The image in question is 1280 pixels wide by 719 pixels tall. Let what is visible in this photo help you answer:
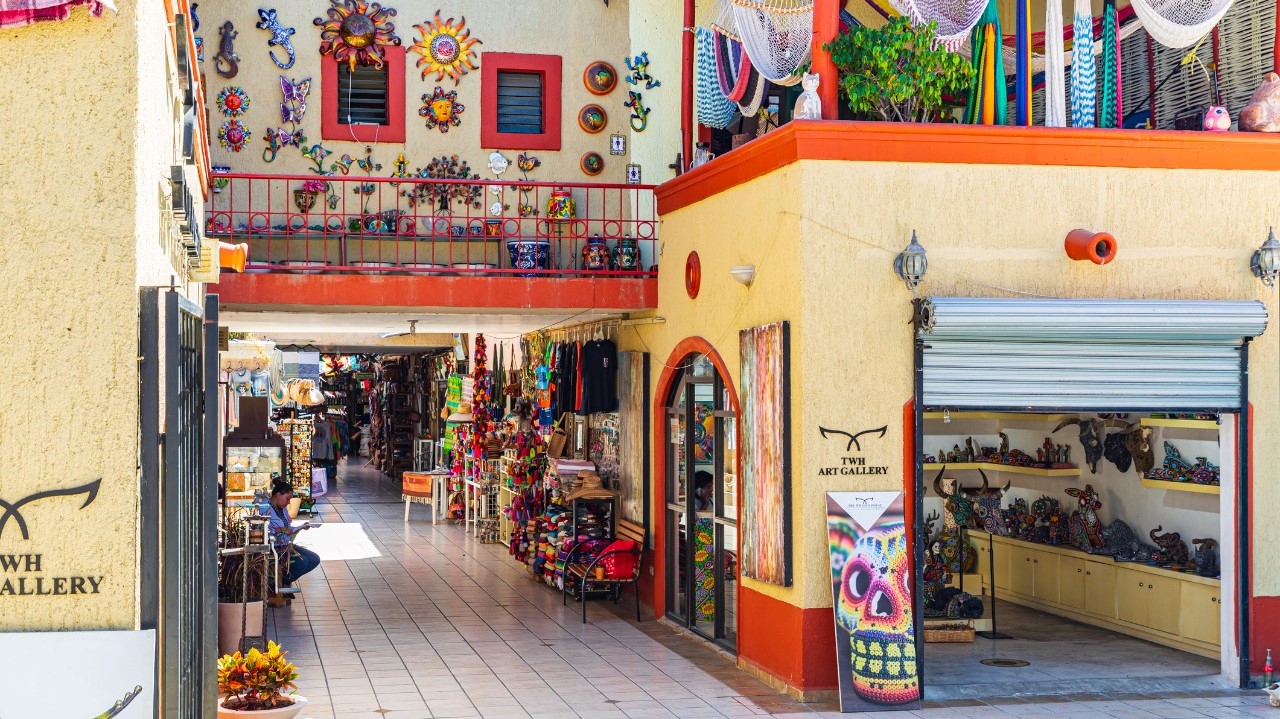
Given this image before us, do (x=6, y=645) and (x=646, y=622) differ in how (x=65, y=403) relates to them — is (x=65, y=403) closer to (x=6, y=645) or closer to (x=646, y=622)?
(x=6, y=645)

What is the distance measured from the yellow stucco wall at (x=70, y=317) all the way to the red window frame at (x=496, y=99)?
9.88m

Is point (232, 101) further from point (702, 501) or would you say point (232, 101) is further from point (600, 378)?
point (702, 501)

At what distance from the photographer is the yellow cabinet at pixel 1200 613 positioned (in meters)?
10.1

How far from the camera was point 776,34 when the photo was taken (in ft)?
34.1

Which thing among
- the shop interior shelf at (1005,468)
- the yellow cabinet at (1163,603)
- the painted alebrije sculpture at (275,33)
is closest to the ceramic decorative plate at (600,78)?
the painted alebrije sculpture at (275,33)

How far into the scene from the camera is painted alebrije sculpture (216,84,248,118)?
13617 millimetres

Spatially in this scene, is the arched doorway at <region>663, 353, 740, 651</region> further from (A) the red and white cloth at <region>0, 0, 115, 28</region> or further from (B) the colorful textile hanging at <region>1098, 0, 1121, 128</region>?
(A) the red and white cloth at <region>0, 0, 115, 28</region>

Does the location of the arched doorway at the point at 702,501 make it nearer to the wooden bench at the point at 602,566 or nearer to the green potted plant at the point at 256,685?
the wooden bench at the point at 602,566

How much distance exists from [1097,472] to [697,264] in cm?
406

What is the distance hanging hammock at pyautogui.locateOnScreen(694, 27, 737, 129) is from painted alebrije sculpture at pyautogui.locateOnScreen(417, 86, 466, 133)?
2.98 m

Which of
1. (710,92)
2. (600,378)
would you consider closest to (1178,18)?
(710,92)

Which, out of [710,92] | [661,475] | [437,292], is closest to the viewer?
[710,92]

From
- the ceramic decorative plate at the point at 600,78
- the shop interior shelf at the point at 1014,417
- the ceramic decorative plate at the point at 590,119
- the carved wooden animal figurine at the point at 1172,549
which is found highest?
the ceramic decorative plate at the point at 600,78

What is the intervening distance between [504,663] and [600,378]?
4074mm
